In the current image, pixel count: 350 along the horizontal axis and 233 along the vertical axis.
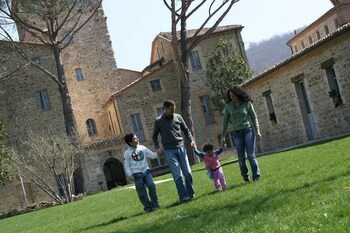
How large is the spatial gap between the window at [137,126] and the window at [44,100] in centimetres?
586

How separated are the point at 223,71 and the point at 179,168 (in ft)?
85.8

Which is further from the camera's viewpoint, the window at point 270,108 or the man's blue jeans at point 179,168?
the window at point 270,108

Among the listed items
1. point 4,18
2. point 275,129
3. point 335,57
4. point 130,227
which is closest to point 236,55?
point 275,129

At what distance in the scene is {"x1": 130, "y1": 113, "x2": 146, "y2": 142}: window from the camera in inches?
1357

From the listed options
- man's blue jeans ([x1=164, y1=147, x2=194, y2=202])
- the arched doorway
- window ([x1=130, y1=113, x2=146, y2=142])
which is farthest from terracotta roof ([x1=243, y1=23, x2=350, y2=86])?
the arched doorway

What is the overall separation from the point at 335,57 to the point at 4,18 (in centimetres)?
1652

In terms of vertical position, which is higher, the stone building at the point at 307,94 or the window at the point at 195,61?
the window at the point at 195,61

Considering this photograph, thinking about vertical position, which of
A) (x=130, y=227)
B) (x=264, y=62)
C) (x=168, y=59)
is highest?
(x=264, y=62)

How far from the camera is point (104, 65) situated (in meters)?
37.9

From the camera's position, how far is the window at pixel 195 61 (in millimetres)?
35500

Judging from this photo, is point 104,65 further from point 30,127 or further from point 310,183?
point 310,183

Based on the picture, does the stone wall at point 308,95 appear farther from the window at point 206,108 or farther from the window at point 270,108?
the window at point 206,108

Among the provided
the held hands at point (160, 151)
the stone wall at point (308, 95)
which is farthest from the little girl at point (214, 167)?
the stone wall at point (308, 95)

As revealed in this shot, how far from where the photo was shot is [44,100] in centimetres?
3453
